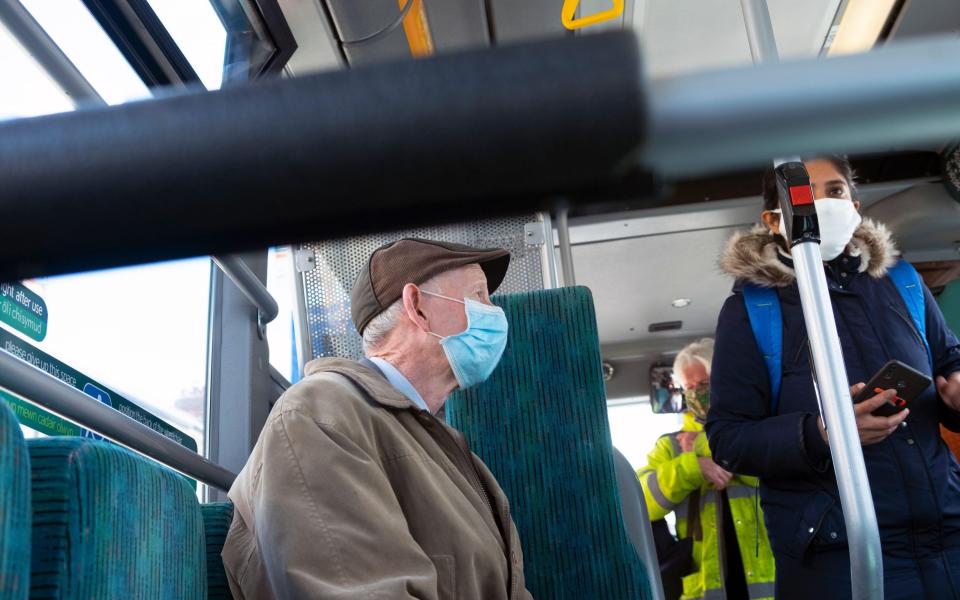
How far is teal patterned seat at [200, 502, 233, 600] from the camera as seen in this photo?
1.45 metres

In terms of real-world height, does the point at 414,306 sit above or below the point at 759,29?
below

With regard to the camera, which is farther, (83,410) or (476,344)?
(476,344)

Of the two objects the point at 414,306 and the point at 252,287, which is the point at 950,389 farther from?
the point at 252,287

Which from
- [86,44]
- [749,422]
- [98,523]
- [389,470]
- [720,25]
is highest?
[720,25]

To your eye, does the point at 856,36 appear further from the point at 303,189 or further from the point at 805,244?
the point at 303,189

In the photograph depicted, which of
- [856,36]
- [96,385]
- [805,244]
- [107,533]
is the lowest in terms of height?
[107,533]

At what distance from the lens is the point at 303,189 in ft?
1.11

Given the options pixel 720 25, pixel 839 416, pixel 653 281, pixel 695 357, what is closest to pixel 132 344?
pixel 839 416

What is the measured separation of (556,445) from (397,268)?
1.97 feet

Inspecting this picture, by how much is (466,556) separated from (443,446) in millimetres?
318

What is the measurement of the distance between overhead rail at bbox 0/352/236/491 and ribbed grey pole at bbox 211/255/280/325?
1.43 ft

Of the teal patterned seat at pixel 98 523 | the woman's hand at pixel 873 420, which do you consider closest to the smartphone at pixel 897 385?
the woman's hand at pixel 873 420

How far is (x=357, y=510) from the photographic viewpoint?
57.8 inches

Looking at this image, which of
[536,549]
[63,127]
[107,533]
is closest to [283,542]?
[107,533]
